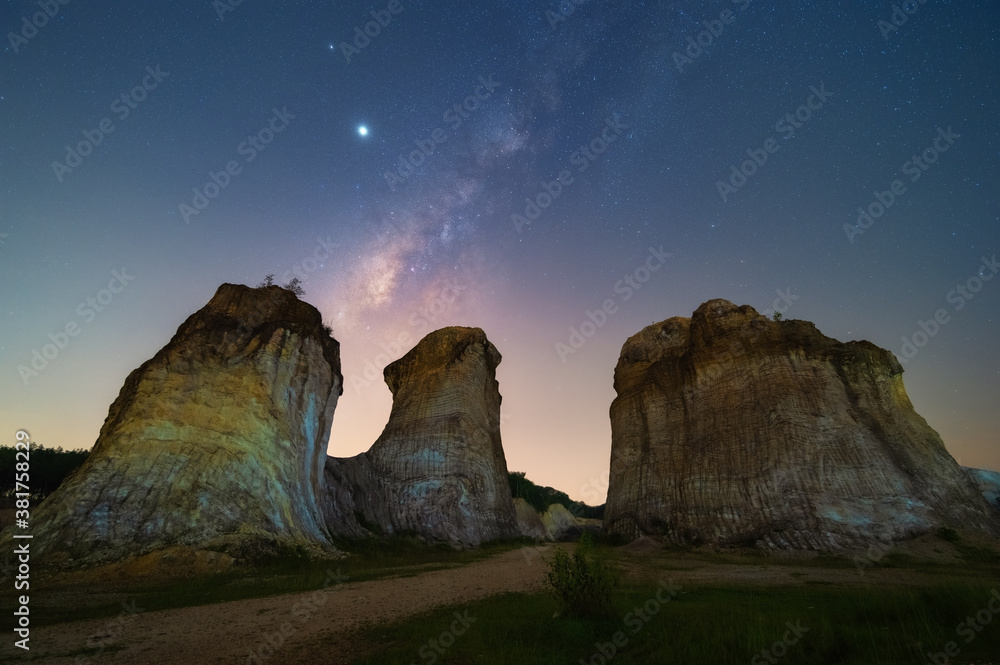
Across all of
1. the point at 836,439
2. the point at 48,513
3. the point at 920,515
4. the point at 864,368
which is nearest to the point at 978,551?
the point at 920,515

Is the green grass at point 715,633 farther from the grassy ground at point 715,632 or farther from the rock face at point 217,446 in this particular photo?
the rock face at point 217,446

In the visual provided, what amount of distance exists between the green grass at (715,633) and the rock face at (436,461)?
21.6 metres

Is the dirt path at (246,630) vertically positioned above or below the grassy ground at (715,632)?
above

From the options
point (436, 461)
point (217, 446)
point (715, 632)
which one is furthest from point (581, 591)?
point (436, 461)

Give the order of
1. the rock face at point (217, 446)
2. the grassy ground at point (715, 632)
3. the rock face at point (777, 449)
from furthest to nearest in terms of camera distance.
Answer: the rock face at point (777, 449)
the rock face at point (217, 446)
the grassy ground at point (715, 632)

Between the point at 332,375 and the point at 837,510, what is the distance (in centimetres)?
3107

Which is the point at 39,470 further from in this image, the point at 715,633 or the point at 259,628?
the point at 715,633

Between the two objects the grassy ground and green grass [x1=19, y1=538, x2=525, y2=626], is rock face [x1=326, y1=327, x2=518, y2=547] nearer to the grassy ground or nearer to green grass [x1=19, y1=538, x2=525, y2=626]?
green grass [x1=19, y1=538, x2=525, y2=626]

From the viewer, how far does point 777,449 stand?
31.8 metres

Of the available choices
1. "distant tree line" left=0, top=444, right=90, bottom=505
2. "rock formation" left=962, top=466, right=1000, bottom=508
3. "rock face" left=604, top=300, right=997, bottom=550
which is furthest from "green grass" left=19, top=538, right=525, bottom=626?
"rock formation" left=962, top=466, right=1000, bottom=508

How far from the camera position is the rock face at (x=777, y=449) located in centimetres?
2800

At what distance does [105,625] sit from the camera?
28.2ft

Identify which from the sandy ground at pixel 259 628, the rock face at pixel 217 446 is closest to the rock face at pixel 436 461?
the rock face at pixel 217 446

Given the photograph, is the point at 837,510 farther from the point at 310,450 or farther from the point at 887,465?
the point at 310,450
